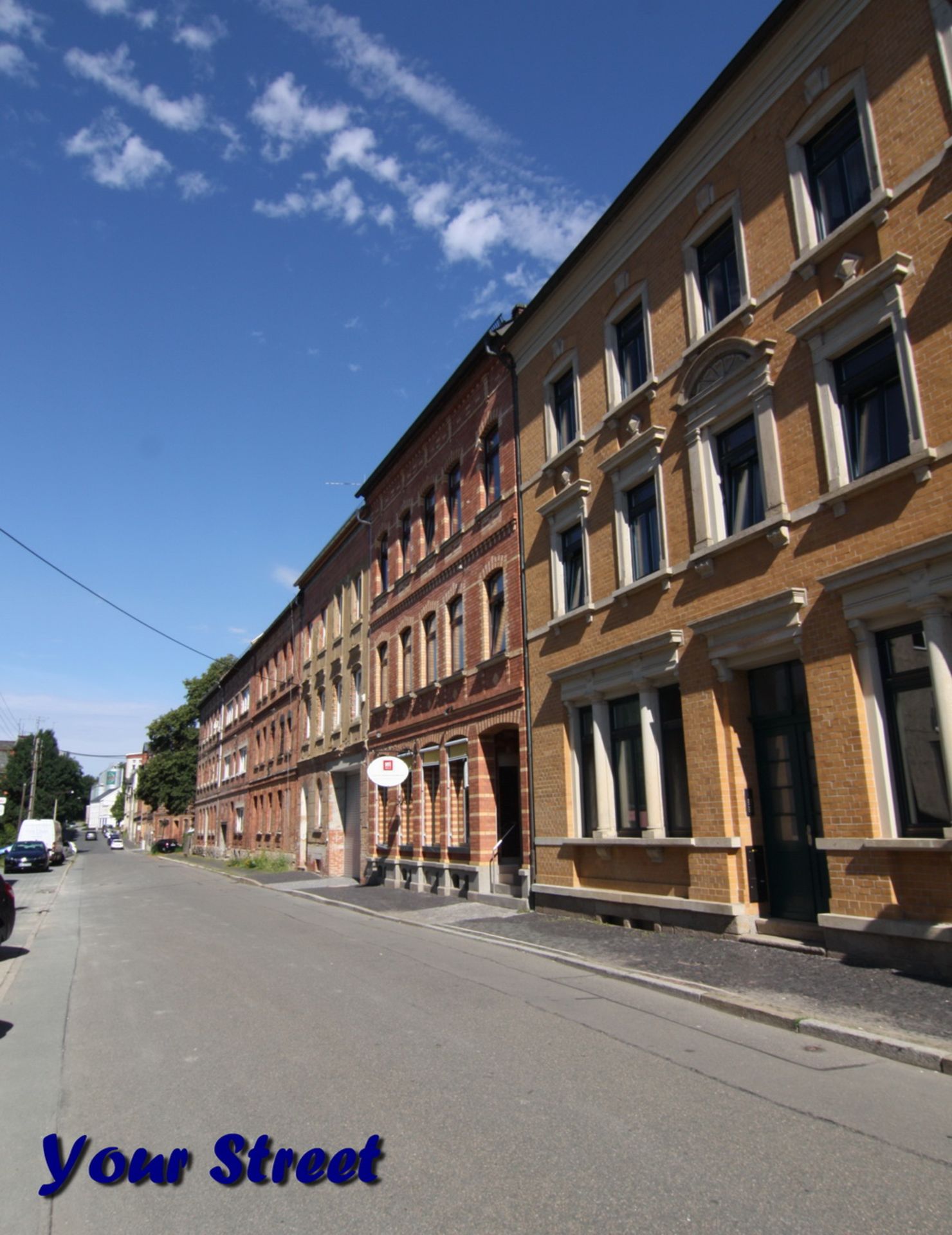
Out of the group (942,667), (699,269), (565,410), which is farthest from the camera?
(565,410)

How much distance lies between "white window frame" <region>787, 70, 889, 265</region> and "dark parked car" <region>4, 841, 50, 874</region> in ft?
Answer: 137

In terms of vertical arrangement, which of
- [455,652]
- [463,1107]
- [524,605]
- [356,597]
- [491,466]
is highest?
[491,466]

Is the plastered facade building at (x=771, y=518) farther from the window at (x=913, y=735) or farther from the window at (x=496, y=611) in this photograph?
the window at (x=496, y=611)

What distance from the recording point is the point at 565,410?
55.4 ft

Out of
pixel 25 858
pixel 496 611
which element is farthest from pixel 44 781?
pixel 496 611

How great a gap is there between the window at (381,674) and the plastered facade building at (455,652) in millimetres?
59

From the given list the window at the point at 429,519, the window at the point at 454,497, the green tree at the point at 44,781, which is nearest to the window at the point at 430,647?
the window at the point at 429,519

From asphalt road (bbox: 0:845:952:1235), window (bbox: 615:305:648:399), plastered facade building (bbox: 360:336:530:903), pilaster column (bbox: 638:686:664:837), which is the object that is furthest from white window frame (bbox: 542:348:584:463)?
asphalt road (bbox: 0:845:952:1235)

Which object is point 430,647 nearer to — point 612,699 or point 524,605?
point 524,605

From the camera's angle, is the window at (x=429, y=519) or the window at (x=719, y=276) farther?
the window at (x=429, y=519)

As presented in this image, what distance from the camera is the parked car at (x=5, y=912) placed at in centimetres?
1166

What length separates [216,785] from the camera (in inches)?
2269

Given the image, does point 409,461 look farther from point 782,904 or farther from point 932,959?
point 932,959

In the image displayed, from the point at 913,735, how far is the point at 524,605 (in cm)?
918
